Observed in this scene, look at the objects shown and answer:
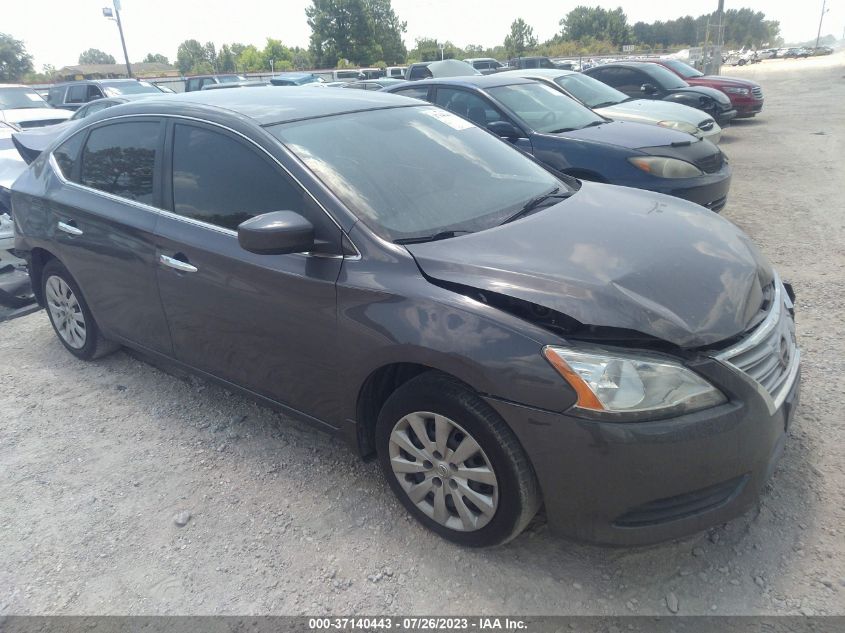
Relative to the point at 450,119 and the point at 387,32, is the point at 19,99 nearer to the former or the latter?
the point at 450,119

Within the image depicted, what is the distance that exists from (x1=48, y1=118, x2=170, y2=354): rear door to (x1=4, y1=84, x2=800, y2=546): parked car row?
17mm

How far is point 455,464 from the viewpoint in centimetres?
243

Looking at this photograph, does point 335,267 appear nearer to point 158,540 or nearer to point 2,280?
point 158,540

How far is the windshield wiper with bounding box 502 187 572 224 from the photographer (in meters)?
2.93

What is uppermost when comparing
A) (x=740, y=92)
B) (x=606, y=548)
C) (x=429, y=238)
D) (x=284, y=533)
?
(x=429, y=238)

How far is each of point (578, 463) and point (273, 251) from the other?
1.39 meters

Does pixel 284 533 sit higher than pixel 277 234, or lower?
lower

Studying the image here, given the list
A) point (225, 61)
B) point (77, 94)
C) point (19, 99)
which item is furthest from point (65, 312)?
point (225, 61)

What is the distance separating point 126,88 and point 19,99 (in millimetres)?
2647

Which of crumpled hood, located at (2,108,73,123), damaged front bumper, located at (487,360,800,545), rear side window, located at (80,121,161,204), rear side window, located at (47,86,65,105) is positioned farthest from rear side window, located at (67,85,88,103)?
damaged front bumper, located at (487,360,800,545)

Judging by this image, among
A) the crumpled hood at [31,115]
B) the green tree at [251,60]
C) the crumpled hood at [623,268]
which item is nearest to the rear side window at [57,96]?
the crumpled hood at [31,115]

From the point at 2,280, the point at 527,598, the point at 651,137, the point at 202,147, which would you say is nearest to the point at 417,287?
the point at 527,598

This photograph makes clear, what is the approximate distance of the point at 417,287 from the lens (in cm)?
241

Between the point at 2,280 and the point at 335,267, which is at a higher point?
the point at 335,267
